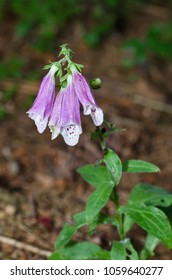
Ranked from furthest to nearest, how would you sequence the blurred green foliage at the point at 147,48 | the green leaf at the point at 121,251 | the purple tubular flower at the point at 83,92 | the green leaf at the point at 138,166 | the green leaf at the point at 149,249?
the blurred green foliage at the point at 147,48 → the green leaf at the point at 149,249 → the green leaf at the point at 121,251 → the green leaf at the point at 138,166 → the purple tubular flower at the point at 83,92

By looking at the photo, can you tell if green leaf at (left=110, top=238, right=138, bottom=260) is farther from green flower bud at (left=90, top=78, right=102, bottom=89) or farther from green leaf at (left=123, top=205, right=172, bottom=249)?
green flower bud at (left=90, top=78, right=102, bottom=89)

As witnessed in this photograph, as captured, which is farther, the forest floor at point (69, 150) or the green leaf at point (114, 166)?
the forest floor at point (69, 150)

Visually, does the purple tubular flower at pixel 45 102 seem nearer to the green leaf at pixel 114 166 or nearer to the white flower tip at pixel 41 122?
the white flower tip at pixel 41 122

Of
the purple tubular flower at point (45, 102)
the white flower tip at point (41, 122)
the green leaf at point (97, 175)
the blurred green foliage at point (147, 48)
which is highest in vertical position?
the blurred green foliage at point (147, 48)

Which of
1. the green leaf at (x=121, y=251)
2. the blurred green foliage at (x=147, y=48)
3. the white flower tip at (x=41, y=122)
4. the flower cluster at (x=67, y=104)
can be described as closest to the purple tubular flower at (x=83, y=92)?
the flower cluster at (x=67, y=104)

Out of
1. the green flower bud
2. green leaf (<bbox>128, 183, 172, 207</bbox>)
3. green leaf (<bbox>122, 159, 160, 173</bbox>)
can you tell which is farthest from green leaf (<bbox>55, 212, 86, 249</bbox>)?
the green flower bud

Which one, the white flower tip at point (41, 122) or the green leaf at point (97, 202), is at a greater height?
the white flower tip at point (41, 122)

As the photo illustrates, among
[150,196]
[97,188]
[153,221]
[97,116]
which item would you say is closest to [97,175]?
[97,188]

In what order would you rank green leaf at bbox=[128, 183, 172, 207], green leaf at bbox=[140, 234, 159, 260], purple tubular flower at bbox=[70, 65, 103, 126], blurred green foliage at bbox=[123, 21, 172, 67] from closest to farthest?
purple tubular flower at bbox=[70, 65, 103, 126], green leaf at bbox=[128, 183, 172, 207], green leaf at bbox=[140, 234, 159, 260], blurred green foliage at bbox=[123, 21, 172, 67]
